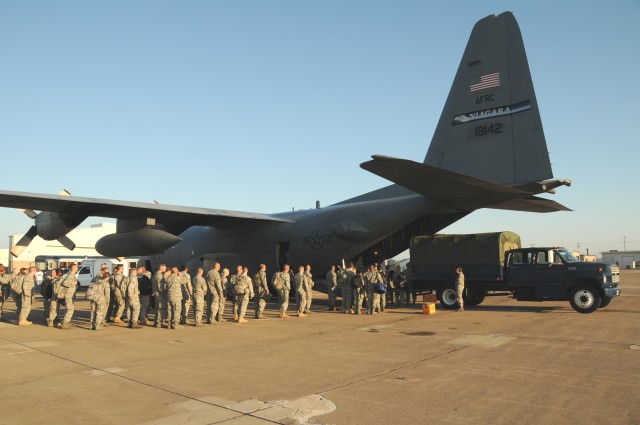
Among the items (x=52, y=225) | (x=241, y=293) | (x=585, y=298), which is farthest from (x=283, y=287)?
(x=52, y=225)

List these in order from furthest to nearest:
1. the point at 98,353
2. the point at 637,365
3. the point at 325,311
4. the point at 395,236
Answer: the point at 395,236, the point at 325,311, the point at 98,353, the point at 637,365

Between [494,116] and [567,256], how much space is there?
17.7 ft

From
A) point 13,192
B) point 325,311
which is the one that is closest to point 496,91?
point 325,311

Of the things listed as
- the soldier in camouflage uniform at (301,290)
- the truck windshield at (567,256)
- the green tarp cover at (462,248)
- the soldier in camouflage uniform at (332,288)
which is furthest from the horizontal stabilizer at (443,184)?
the soldier in camouflage uniform at (332,288)

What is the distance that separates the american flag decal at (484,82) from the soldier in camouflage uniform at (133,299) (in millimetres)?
12578

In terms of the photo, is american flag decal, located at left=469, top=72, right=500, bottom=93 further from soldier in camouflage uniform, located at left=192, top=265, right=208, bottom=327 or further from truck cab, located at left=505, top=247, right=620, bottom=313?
soldier in camouflage uniform, located at left=192, top=265, right=208, bottom=327

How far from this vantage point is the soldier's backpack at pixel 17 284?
14.4 metres

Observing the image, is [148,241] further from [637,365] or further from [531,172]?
[637,365]

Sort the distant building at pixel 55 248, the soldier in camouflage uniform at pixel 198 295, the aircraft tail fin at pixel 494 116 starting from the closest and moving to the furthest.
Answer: the soldier in camouflage uniform at pixel 198 295
the aircraft tail fin at pixel 494 116
the distant building at pixel 55 248

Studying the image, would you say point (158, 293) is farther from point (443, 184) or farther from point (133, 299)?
point (443, 184)

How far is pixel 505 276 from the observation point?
1691cm

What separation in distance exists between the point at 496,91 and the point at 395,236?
7.44 meters

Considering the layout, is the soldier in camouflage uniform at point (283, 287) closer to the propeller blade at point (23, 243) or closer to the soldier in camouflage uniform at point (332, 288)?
the soldier in camouflage uniform at point (332, 288)

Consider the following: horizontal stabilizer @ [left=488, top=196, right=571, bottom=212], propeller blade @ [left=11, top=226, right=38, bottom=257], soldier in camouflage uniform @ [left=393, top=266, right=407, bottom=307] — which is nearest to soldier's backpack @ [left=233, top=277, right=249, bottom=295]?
soldier in camouflage uniform @ [left=393, top=266, right=407, bottom=307]
